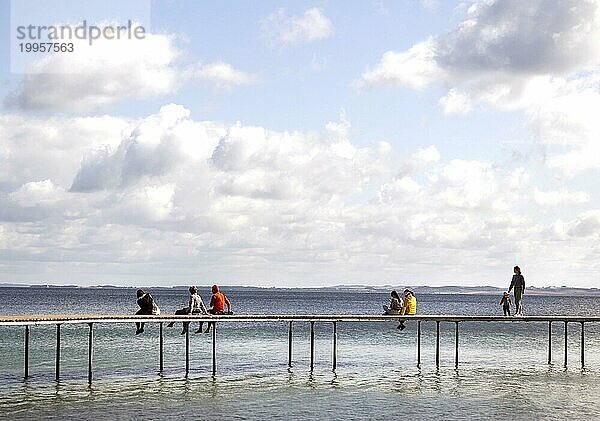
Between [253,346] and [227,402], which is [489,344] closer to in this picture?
[253,346]

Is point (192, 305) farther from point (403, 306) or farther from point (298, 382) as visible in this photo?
point (403, 306)

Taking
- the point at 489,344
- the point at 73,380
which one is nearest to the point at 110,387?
the point at 73,380

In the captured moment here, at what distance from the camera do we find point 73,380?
28891 mm

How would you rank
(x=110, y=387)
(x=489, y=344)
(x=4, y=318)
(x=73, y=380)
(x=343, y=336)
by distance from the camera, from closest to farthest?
(x=4, y=318) → (x=110, y=387) → (x=73, y=380) → (x=489, y=344) → (x=343, y=336)

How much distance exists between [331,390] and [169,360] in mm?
10898

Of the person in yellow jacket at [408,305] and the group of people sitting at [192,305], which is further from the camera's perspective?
the person in yellow jacket at [408,305]

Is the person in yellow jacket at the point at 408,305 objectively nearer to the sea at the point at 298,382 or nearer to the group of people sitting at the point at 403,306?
the group of people sitting at the point at 403,306

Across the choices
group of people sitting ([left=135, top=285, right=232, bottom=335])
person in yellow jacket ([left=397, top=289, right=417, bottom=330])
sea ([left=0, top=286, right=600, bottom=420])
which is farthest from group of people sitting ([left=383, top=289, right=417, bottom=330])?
group of people sitting ([left=135, top=285, right=232, bottom=335])

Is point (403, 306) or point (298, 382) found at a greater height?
point (403, 306)

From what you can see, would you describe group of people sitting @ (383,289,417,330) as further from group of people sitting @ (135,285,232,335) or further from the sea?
group of people sitting @ (135,285,232,335)

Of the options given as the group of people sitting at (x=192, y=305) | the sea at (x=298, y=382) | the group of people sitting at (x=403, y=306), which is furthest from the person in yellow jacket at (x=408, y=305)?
the group of people sitting at (x=192, y=305)

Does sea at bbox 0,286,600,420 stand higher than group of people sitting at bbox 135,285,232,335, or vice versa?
group of people sitting at bbox 135,285,232,335

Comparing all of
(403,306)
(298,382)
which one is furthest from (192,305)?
(403,306)

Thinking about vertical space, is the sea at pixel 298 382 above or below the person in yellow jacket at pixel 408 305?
below
